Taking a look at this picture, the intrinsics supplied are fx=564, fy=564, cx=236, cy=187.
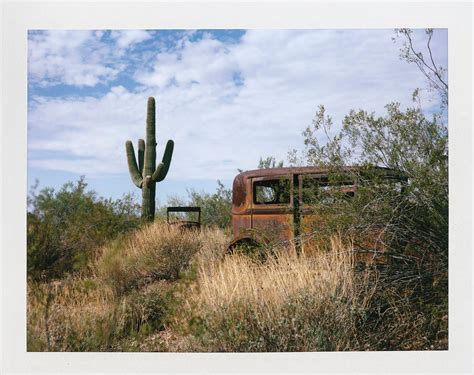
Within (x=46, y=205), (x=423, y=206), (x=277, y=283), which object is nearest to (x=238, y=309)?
(x=277, y=283)

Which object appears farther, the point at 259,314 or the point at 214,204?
the point at 214,204

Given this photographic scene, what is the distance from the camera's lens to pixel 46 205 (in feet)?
23.5

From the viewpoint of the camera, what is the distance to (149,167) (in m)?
13.3

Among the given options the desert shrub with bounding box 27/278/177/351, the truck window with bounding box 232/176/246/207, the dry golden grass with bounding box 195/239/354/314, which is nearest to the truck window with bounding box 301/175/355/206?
the dry golden grass with bounding box 195/239/354/314

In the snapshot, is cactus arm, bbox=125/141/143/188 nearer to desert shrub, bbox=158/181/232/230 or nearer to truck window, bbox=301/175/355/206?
desert shrub, bbox=158/181/232/230

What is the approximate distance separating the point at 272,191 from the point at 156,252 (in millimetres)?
2552

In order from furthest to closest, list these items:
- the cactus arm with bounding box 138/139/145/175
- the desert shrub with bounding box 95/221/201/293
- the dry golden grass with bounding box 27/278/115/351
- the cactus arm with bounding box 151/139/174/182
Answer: the cactus arm with bounding box 138/139/145/175, the cactus arm with bounding box 151/139/174/182, the desert shrub with bounding box 95/221/201/293, the dry golden grass with bounding box 27/278/115/351

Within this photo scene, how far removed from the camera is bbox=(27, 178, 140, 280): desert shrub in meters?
7.03

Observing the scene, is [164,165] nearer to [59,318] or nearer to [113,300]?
[113,300]

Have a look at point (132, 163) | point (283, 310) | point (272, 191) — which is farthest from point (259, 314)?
point (132, 163)

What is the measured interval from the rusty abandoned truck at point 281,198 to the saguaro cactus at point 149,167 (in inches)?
180

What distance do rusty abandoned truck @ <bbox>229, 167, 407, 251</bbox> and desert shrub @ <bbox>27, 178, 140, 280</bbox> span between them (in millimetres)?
2381

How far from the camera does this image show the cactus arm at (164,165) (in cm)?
1311
